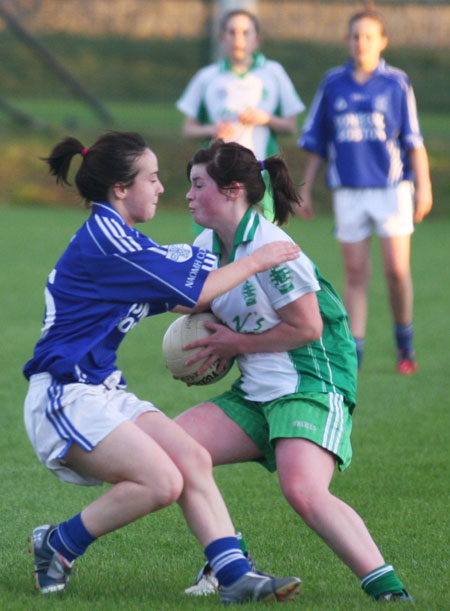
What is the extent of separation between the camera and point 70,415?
3396 millimetres

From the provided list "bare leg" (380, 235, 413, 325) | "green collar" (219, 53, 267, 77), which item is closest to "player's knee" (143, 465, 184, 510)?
"bare leg" (380, 235, 413, 325)

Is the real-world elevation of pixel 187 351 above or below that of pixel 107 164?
below

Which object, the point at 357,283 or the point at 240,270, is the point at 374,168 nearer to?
the point at 357,283

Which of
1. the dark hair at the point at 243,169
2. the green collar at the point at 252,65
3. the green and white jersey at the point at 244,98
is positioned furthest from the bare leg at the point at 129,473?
the green collar at the point at 252,65

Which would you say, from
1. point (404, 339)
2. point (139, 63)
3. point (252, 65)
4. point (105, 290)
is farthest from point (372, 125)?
point (139, 63)

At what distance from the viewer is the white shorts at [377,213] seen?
291 inches

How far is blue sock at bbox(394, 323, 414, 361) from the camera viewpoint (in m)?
7.29

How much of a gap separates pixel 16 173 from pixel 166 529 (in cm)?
1532

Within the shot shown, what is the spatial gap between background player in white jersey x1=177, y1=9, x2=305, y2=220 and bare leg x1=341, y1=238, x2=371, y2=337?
0.88 meters

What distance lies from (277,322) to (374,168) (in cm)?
383

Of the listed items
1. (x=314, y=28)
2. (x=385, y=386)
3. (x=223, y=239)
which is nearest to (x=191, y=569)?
(x=223, y=239)

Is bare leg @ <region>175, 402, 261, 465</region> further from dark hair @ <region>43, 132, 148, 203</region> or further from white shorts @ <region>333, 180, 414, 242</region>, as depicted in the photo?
white shorts @ <region>333, 180, 414, 242</region>

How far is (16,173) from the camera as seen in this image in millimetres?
19047

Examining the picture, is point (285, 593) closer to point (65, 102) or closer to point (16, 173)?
point (16, 173)
